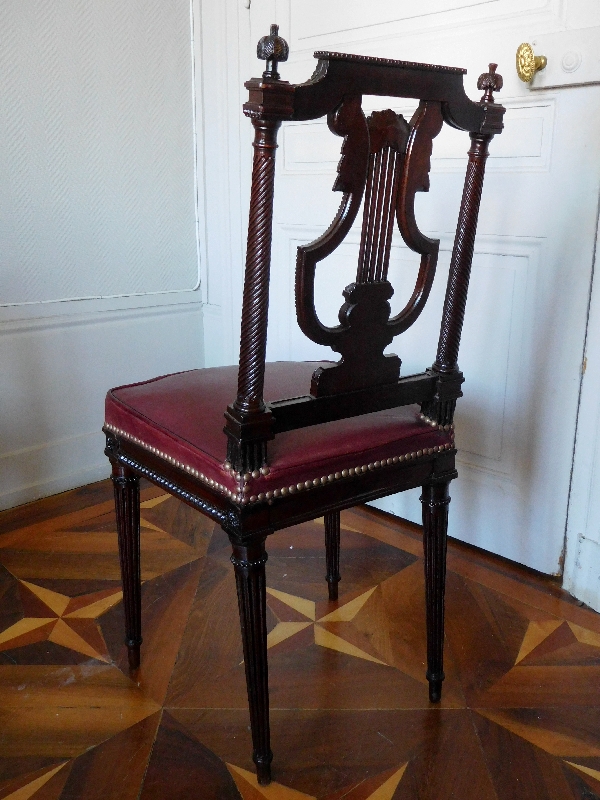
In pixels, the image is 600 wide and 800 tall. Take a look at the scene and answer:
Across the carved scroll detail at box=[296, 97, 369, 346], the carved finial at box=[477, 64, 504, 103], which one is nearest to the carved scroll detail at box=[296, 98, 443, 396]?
the carved scroll detail at box=[296, 97, 369, 346]

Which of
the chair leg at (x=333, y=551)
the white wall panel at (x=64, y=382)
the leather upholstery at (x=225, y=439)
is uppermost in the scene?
the leather upholstery at (x=225, y=439)

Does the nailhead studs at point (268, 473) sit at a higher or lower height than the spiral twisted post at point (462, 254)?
lower

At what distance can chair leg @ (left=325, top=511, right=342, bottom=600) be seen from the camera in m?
1.43

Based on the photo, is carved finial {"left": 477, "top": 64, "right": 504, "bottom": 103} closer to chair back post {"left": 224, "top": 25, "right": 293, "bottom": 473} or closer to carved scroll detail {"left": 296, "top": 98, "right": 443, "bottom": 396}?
carved scroll detail {"left": 296, "top": 98, "right": 443, "bottom": 396}

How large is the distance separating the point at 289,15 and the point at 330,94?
116cm

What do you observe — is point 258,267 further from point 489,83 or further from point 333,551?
point 333,551

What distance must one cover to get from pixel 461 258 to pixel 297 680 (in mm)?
741

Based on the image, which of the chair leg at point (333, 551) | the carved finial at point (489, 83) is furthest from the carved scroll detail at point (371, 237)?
the chair leg at point (333, 551)

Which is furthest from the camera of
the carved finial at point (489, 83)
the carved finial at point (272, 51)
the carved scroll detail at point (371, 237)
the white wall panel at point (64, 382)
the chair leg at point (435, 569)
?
the white wall panel at point (64, 382)

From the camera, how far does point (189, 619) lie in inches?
54.1

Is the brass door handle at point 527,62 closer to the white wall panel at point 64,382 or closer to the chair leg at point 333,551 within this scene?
the chair leg at point 333,551

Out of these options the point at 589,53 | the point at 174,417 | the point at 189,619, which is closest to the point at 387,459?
the point at 174,417

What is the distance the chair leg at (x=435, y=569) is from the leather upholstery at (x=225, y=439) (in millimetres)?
89

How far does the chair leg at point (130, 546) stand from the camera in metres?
1.17
